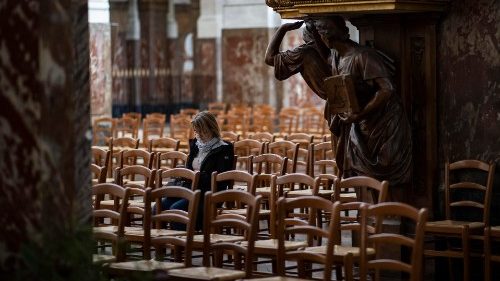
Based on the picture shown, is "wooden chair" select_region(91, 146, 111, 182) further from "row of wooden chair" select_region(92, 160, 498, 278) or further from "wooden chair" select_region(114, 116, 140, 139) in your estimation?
"wooden chair" select_region(114, 116, 140, 139)

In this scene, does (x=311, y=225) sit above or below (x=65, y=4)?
below

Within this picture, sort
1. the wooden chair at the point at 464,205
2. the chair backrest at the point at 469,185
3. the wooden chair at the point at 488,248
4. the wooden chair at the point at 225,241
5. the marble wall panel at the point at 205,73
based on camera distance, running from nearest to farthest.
A: 1. the wooden chair at the point at 225,241
2. the wooden chair at the point at 488,248
3. the wooden chair at the point at 464,205
4. the chair backrest at the point at 469,185
5. the marble wall panel at the point at 205,73

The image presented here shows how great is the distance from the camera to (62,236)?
21.7 ft

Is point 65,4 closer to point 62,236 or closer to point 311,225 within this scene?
point 62,236

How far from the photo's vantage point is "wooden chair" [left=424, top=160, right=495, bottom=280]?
9688mm

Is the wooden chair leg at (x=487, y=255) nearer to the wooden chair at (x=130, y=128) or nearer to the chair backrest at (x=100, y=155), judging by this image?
the chair backrest at (x=100, y=155)

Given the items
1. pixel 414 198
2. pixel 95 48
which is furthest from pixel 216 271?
pixel 95 48

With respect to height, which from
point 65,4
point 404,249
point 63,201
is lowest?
point 404,249

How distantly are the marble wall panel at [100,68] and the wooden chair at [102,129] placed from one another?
0.94 metres

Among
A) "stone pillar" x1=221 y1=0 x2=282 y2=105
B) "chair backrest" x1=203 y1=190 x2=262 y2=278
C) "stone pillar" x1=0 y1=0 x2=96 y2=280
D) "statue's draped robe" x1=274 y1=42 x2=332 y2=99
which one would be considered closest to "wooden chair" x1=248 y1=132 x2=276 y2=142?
"statue's draped robe" x1=274 y1=42 x2=332 y2=99

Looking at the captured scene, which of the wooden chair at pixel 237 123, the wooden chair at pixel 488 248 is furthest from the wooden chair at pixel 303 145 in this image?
the wooden chair at pixel 488 248

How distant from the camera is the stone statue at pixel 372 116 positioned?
10.1 m

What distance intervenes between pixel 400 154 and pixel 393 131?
0.64 ft

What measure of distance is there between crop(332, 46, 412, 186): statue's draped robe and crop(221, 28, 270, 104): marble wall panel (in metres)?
13.6
